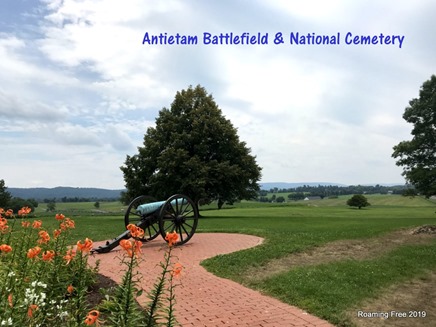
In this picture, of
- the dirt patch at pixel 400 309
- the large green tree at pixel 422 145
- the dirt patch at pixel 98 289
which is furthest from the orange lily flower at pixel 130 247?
the large green tree at pixel 422 145

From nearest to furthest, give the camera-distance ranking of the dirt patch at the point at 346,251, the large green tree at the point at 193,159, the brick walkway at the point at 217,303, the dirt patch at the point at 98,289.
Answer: the brick walkway at the point at 217,303, the dirt patch at the point at 98,289, the dirt patch at the point at 346,251, the large green tree at the point at 193,159

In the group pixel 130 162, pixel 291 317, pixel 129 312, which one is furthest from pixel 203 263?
pixel 130 162

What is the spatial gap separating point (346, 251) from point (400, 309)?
202 inches

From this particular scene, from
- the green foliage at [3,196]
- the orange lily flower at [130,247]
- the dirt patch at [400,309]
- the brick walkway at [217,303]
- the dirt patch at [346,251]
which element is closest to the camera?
the orange lily flower at [130,247]

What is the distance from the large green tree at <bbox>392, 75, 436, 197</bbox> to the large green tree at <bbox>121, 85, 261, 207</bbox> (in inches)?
428

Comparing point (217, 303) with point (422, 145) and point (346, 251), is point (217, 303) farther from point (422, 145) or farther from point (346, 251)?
point (422, 145)

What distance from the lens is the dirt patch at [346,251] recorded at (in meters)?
9.22

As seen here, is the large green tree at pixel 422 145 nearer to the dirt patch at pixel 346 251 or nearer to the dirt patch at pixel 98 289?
the dirt patch at pixel 346 251

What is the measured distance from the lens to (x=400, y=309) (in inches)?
260

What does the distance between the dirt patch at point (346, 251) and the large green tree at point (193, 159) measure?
13952 mm

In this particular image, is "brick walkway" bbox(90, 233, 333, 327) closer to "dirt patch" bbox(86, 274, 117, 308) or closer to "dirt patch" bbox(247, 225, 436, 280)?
"dirt patch" bbox(86, 274, 117, 308)

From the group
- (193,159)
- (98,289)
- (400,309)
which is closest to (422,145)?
(193,159)

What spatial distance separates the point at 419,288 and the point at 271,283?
3426 mm

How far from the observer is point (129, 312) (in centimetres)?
316
